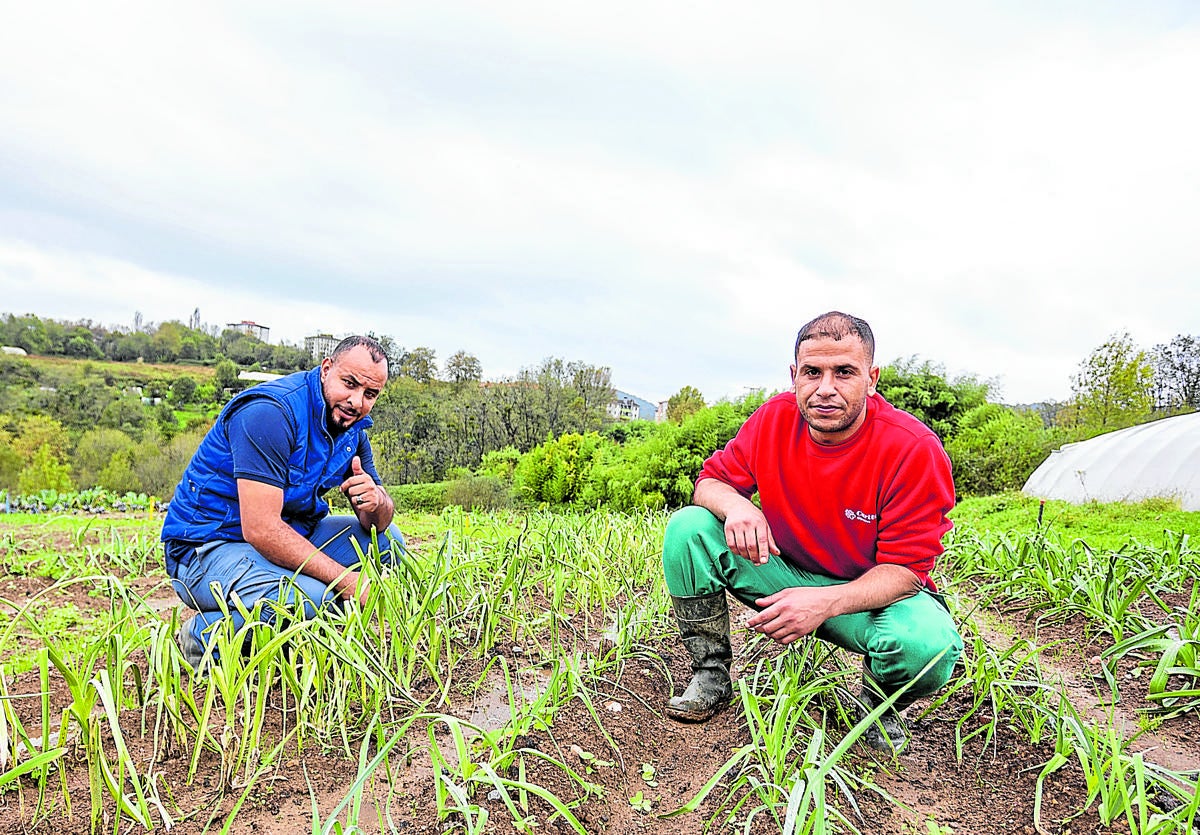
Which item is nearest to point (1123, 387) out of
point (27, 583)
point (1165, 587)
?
point (1165, 587)

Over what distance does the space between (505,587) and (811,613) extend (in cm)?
99

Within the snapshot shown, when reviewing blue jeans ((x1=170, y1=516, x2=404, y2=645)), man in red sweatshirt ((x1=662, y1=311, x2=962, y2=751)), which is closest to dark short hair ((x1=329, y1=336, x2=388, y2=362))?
blue jeans ((x1=170, y1=516, x2=404, y2=645))

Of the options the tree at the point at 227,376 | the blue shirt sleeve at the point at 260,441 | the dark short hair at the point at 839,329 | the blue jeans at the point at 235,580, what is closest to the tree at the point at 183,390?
the tree at the point at 227,376

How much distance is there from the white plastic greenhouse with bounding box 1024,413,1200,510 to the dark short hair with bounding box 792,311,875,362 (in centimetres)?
1012

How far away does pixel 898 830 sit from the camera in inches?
62.8

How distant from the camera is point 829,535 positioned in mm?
2189

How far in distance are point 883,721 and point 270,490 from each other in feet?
6.71

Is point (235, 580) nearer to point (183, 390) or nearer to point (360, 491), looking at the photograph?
point (360, 491)

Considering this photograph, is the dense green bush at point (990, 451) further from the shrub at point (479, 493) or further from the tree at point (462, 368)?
the tree at point (462, 368)

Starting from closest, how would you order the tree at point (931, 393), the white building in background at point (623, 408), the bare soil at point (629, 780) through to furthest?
1. the bare soil at point (629, 780)
2. the tree at point (931, 393)
3. the white building in background at point (623, 408)

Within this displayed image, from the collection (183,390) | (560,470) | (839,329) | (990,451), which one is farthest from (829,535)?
(183,390)

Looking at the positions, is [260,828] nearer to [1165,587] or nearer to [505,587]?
[505,587]

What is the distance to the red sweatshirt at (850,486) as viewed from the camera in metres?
1.98

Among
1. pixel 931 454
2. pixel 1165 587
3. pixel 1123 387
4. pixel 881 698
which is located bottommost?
pixel 881 698
